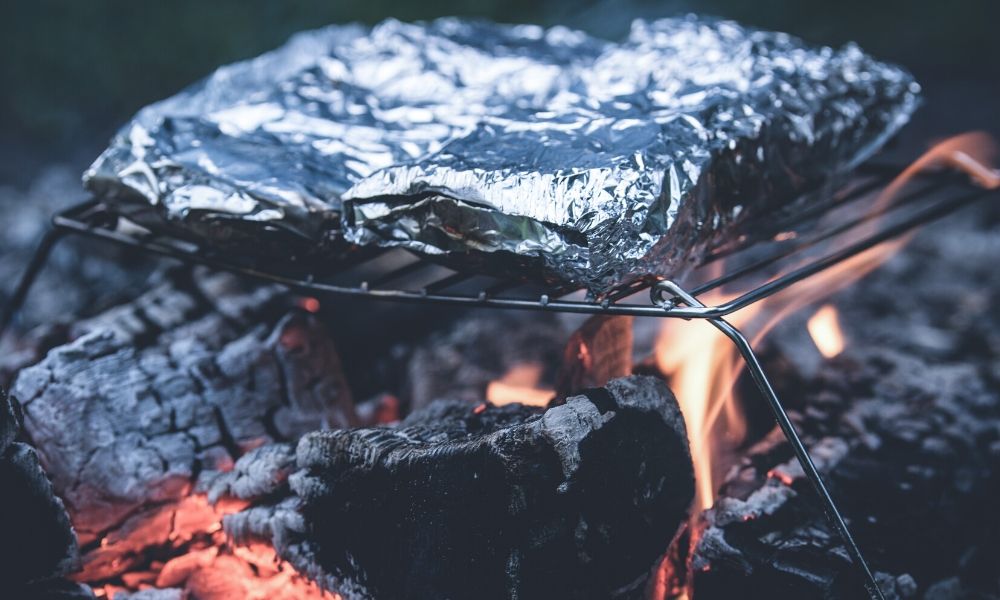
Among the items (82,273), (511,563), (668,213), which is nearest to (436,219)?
(668,213)

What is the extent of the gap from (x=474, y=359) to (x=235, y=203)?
0.88 metres

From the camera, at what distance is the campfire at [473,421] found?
3.49ft

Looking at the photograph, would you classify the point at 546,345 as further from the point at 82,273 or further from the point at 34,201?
the point at 34,201

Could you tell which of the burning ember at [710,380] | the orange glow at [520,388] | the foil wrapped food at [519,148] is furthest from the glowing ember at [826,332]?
the orange glow at [520,388]

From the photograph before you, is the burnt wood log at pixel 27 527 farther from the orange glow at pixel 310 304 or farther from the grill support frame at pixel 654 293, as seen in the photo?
the orange glow at pixel 310 304

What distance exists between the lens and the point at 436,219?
1.15 metres

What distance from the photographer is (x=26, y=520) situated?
1.10 metres

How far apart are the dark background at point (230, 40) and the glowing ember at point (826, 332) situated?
50.4 inches

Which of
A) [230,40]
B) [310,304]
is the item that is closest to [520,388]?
[310,304]

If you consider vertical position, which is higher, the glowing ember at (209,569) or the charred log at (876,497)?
the glowing ember at (209,569)

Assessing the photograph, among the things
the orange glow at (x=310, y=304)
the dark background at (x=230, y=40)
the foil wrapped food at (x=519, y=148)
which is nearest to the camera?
the foil wrapped food at (x=519, y=148)

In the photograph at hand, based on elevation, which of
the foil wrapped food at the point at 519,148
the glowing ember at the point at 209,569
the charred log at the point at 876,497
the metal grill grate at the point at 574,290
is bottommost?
the charred log at the point at 876,497

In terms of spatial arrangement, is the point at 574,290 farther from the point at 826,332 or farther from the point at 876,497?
the point at 826,332

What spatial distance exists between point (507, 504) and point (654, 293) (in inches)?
15.6
